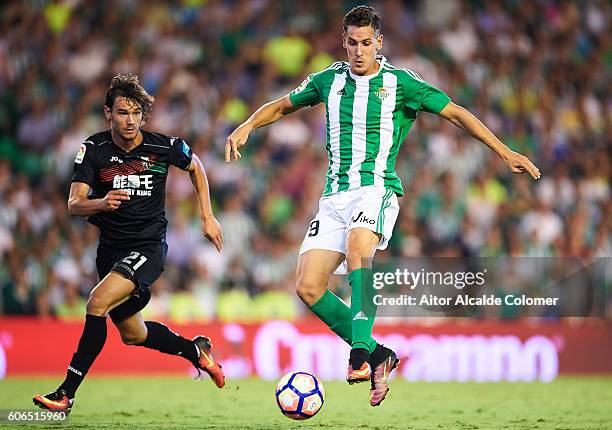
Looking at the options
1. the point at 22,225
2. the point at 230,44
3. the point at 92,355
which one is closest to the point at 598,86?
the point at 230,44

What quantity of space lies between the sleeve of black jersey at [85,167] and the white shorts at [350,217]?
5.09 ft

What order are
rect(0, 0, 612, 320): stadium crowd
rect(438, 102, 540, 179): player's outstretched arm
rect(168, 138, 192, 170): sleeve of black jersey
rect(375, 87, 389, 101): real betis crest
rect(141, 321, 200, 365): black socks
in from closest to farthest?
rect(438, 102, 540, 179): player's outstretched arm → rect(375, 87, 389, 101): real betis crest → rect(168, 138, 192, 170): sleeve of black jersey → rect(141, 321, 200, 365): black socks → rect(0, 0, 612, 320): stadium crowd

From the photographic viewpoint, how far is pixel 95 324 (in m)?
7.39

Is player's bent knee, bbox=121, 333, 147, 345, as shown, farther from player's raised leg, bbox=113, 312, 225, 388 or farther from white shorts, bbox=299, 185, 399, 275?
white shorts, bbox=299, 185, 399, 275

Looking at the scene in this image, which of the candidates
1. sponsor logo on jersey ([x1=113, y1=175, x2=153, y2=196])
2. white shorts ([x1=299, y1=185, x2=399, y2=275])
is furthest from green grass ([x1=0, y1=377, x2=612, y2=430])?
sponsor logo on jersey ([x1=113, y1=175, x2=153, y2=196])

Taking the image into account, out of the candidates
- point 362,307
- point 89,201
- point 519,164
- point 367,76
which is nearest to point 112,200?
point 89,201

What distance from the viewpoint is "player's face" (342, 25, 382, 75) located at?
23.5 ft

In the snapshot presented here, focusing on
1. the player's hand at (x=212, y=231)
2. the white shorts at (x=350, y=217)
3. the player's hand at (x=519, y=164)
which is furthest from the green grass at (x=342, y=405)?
the player's hand at (x=519, y=164)

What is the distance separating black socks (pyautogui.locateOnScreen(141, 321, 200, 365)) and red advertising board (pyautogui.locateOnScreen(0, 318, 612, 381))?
4337 mm

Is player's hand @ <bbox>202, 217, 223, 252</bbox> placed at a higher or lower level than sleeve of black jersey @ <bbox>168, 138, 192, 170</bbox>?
lower

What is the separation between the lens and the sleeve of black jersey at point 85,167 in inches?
295

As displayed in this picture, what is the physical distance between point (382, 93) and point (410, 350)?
5.84m

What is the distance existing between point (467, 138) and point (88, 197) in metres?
8.08

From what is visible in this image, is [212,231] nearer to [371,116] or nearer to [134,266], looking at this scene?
[134,266]
